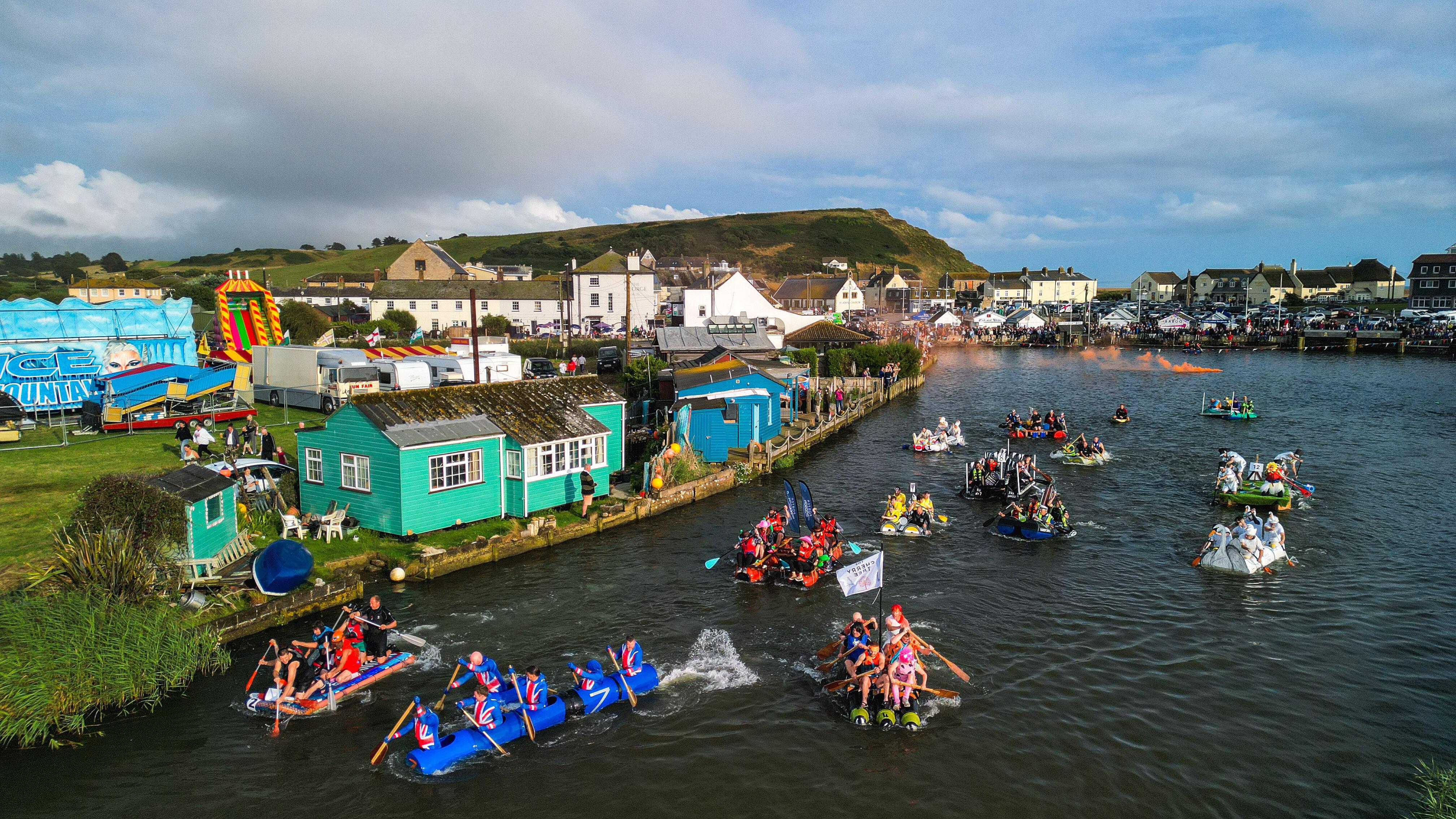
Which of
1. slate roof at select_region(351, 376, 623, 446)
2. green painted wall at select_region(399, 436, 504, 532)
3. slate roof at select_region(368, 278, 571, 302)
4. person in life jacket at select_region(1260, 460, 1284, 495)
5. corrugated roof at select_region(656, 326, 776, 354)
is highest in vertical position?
slate roof at select_region(368, 278, 571, 302)

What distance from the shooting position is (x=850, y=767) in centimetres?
1473

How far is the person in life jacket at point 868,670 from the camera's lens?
1612 centimetres

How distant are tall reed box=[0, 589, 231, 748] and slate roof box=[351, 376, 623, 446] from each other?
25.6ft

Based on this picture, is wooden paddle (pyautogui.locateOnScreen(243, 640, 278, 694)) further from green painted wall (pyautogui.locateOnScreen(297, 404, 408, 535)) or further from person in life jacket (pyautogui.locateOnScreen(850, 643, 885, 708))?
person in life jacket (pyautogui.locateOnScreen(850, 643, 885, 708))

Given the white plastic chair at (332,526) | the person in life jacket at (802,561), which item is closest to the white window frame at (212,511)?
the white plastic chair at (332,526)

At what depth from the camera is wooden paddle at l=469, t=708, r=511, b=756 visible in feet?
48.2

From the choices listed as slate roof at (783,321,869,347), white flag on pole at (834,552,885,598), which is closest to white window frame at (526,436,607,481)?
white flag on pole at (834,552,885,598)

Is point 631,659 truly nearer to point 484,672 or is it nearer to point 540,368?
point 484,672

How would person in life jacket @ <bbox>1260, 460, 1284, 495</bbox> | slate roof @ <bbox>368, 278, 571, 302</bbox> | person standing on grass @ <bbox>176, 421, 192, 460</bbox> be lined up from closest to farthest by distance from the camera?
1. person standing on grass @ <bbox>176, 421, 192, 460</bbox>
2. person in life jacket @ <bbox>1260, 460, 1284, 495</bbox>
3. slate roof @ <bbox>368, 278, 571, 302</bbox>

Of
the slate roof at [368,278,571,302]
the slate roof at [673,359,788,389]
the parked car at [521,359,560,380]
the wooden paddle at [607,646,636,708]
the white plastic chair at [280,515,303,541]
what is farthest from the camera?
the slate roof at [368,278,571,302]

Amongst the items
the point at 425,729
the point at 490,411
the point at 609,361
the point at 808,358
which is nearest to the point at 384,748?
the point at 425,729

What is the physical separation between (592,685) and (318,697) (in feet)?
18.0

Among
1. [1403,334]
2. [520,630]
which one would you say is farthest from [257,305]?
[1403,334]

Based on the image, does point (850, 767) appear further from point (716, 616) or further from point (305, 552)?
point (305, 552)
